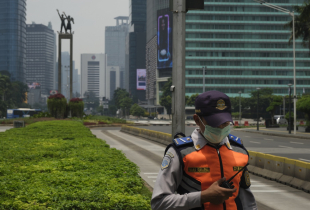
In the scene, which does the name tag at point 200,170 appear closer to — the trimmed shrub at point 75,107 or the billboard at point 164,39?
the trimmed shrub at point 75,107

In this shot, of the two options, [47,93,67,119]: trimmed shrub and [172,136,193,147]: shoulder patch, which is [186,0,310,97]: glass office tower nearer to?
[47,93,67,119]: trimmed shrub

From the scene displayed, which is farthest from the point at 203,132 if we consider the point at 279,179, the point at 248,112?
the point at 248,112

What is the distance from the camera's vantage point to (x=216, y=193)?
98.0 inches

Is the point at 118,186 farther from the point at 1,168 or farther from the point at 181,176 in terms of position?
the point at 181,176

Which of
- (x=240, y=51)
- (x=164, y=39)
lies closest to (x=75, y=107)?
(x=240, y=51)

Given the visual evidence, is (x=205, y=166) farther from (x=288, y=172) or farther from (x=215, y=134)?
(x=288, y=172)

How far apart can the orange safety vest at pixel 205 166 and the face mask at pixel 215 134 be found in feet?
0.24

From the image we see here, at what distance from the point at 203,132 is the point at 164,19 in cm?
16854

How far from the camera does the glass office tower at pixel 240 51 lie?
445ft

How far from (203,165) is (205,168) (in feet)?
0.08

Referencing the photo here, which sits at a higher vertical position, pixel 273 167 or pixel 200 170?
pixel 200 170

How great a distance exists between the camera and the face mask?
2689mm

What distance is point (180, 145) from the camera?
2766 mm

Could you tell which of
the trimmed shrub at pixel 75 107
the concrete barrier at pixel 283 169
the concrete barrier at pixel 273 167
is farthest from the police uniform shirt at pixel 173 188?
the trimmed shrub at pixel 75 107
